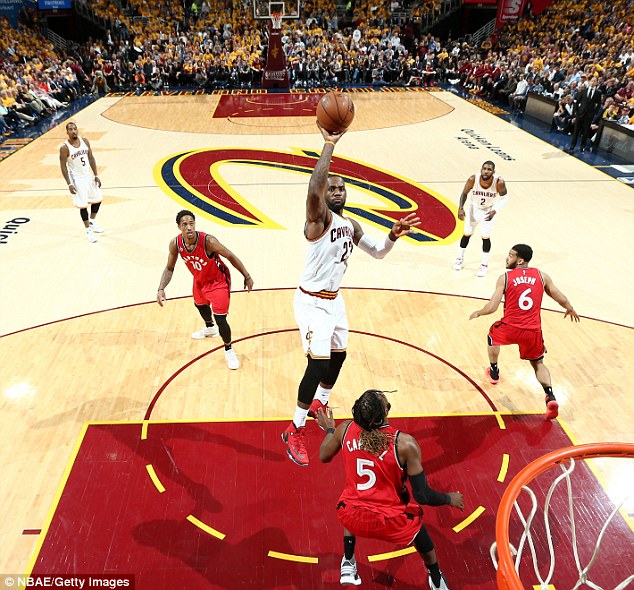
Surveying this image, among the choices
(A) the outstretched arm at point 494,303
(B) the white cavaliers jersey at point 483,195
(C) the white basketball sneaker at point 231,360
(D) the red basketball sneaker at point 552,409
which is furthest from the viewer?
(B) the white cavaliers jersey at point 483,195

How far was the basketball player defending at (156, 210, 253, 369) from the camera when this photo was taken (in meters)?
5.12

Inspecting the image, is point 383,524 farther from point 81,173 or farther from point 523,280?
point 81,173

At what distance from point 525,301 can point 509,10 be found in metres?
25.2

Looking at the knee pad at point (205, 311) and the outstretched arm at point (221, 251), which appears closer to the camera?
the outstretched arm at point (221, 251)

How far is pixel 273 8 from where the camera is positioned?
21.2 m

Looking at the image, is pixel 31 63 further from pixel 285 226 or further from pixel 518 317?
pixel 518 317

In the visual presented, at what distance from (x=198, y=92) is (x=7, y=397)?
1825 centimetres

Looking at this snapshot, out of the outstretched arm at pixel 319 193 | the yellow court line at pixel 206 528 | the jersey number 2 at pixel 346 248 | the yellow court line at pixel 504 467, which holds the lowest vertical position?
the yellow court line at pixel 504 467

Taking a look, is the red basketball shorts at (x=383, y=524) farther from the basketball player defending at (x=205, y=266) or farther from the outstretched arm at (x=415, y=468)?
the basketball player defending at (x=205, y=266)

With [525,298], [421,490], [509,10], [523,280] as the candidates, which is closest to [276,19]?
[509,10]

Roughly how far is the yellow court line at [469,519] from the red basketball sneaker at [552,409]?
121 centimetres

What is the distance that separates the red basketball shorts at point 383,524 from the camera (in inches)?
120

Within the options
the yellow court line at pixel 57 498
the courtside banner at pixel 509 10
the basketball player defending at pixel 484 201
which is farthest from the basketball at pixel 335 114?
the courtside banner at pixel 509 10

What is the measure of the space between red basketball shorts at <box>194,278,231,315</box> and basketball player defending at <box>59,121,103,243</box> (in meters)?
3.60
